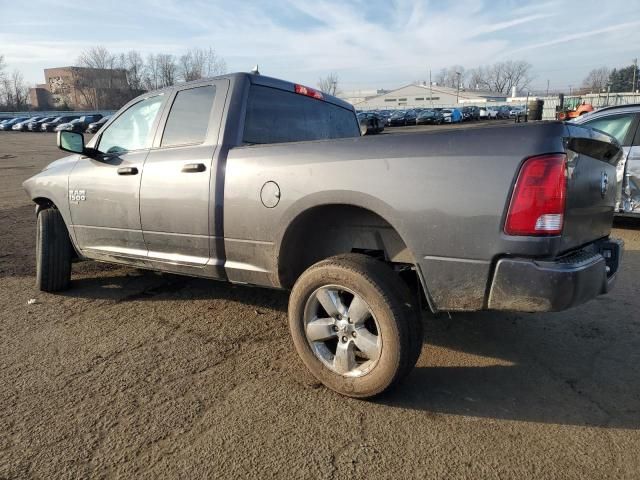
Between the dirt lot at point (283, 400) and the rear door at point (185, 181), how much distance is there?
0.67 metres

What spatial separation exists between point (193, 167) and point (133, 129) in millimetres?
1168

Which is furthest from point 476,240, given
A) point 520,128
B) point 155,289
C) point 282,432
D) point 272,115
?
point 155,289

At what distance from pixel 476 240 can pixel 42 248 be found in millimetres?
4069

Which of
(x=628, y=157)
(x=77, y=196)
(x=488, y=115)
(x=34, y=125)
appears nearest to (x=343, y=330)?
(x=77, y=196)

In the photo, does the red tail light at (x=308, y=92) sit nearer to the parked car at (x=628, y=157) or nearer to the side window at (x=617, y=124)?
the parked car at (x=628, y=157)

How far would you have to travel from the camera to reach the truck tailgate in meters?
2.41

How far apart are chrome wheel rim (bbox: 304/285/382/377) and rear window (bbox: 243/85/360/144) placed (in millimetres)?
1374

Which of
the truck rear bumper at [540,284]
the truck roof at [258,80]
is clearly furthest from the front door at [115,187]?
the truck rear bumper at [540,284]

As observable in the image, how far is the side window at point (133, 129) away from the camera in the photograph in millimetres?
4078

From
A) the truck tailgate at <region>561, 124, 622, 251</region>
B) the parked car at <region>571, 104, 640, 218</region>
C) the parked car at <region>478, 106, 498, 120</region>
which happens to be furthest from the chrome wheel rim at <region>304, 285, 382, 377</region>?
the parked car at <region>478, 106, 498, 120</region>

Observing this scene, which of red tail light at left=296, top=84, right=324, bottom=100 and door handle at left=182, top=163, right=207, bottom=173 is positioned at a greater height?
red tail light at left=296, top=84, right=324, bottom=100

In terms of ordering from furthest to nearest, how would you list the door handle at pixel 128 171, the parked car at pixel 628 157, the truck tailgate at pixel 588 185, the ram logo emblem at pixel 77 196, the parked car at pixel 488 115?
the parked car at pixel 488 115 < the parked car at pixel 628 157 < the ram logo emblem at pixel 77 196 < the door handle at pixel 128 171 < the truck tailgate at pixel 588 185

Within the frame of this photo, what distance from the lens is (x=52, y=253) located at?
4.64 metres

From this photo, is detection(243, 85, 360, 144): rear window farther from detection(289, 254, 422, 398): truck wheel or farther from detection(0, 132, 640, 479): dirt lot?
detection(0, 132, 640, 479): dirt lot
